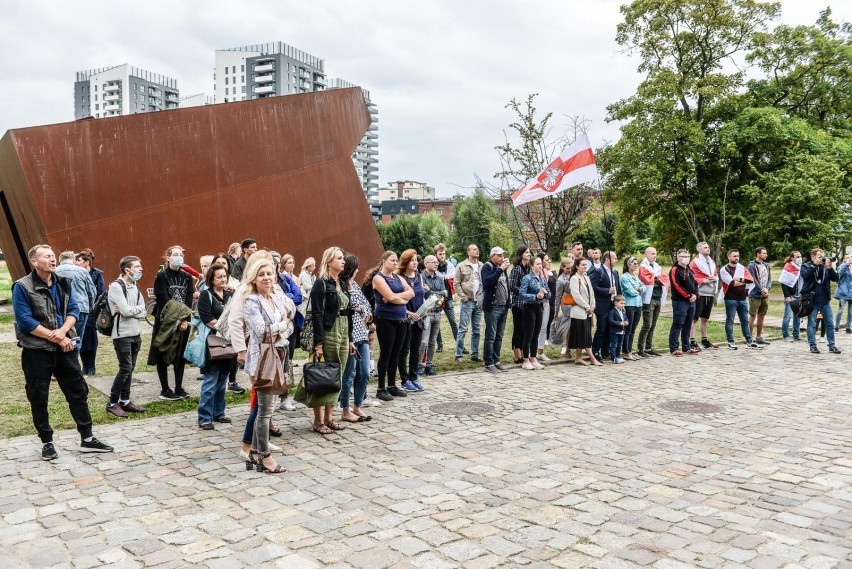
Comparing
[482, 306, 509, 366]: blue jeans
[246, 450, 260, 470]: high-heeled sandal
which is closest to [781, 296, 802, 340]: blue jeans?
[482, 306, 509, 366]: blue jeans

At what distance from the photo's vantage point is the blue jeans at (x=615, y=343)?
36.5 ft

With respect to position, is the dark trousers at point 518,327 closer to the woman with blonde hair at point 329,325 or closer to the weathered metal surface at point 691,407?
the weathered metal surface at point 691,407

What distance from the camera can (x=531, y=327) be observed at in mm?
10398

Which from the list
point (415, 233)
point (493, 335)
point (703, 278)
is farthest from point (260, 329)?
point (415, 233)

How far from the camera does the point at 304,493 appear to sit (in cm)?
494

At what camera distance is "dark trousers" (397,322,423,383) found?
8.54 meters

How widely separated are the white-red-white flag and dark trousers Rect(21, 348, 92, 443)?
8564 millimetres

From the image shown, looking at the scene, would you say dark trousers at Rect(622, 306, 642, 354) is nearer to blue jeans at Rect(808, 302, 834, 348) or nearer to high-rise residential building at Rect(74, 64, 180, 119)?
blue jeans at Rect(808, 302, 834, 348)

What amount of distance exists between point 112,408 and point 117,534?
3312mm

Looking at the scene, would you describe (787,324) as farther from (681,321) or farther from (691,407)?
(691,407)

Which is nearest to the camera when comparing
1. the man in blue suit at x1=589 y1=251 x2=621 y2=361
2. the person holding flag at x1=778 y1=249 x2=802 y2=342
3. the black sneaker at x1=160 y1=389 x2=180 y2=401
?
the black sneaker at x1=160 y1=389 x2=180 y2=401

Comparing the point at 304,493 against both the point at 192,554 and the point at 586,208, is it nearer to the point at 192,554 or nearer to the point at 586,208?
the point at 192,554

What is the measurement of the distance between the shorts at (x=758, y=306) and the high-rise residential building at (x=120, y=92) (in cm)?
13794

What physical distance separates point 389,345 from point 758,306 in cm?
886
